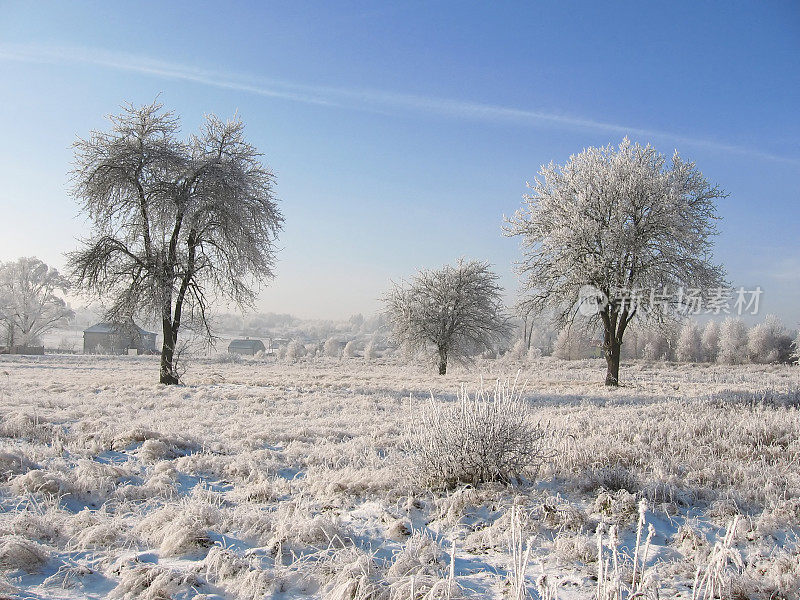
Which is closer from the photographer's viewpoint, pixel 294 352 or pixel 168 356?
pixel 168 356

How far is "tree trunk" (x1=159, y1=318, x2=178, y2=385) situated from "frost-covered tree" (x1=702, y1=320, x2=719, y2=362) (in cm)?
6610

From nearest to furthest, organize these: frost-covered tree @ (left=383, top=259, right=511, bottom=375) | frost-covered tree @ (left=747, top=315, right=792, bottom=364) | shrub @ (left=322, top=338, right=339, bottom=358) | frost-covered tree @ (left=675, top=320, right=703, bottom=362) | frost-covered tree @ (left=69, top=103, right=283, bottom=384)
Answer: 1. frost-covered tree @ (left=69, top=103, right=283, bottom=384)
2. frost-covered tree @ (left=383, top=259, right=511, bottom=375)
3. frost-covered tree @ (left=747, top=315, right=792, bottom=364)
4. frost-covered tree @ (left=675, top=320, right=703, bottom=362)
5. shrub @ (left=322, top=338, right=339, bottom=358)

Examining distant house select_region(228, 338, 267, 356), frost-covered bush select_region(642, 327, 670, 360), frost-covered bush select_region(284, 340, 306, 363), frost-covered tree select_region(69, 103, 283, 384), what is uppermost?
frost-covered tree select_region(69, 103, 283, 384)

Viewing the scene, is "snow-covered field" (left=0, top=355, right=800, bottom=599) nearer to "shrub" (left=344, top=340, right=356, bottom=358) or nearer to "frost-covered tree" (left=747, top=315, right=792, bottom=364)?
"shrub" (left=344, top=340, right=356, bottom=358)

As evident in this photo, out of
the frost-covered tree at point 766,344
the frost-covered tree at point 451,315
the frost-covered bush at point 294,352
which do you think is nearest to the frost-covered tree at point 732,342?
the frost-covered tree at point 766,344

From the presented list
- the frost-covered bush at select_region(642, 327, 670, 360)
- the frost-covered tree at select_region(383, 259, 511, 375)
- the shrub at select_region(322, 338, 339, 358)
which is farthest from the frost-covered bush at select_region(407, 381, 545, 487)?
the shrub at select_region(322, 338, 339, 358)

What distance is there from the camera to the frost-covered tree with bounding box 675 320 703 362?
2415 inches

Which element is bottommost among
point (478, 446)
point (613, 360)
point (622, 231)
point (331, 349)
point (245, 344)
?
point (245, 344)

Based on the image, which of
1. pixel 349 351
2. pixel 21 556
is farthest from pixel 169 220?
pixel 349 351

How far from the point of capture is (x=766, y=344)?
186 feet

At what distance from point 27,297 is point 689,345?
7479 cm

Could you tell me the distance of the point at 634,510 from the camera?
431cm

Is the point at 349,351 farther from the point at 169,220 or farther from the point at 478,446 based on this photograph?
the point at 478,446

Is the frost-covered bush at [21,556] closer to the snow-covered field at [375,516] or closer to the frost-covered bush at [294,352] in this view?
the snow-covered field at [375,516]
